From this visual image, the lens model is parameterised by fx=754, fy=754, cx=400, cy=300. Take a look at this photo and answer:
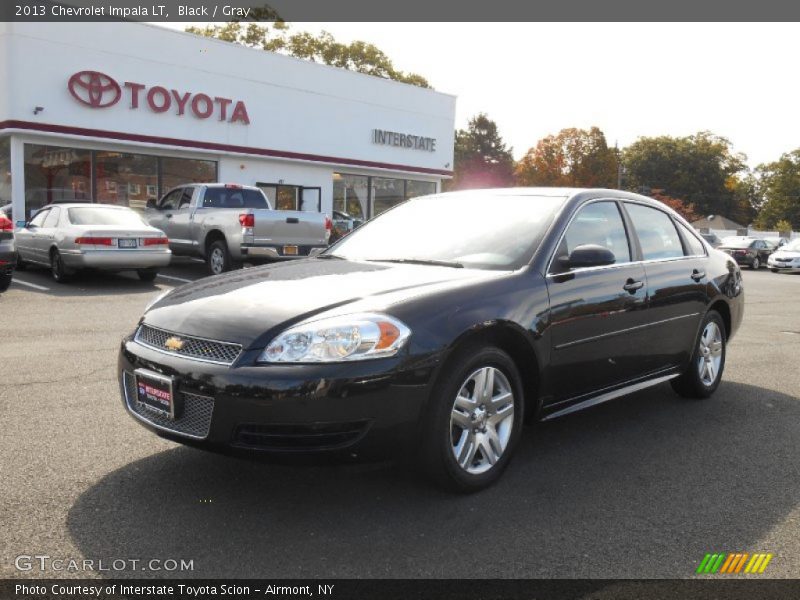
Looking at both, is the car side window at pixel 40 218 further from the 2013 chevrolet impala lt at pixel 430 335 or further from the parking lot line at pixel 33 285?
the 2013 chevrolet impala lt at pixel 430 335

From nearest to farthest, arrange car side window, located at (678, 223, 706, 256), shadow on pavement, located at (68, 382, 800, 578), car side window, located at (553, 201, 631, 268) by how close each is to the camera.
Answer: shadow on pavement, located at (68, 382, 800, 578)
car side window, located at (553, 201, 631, 268)
car side window, located at (678, 223, 706, 256)

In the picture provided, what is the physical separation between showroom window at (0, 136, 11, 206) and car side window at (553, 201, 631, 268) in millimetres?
17934

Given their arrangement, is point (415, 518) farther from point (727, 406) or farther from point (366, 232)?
point (727, 406)

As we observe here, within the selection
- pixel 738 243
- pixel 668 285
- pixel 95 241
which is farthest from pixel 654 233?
pixel 738 243

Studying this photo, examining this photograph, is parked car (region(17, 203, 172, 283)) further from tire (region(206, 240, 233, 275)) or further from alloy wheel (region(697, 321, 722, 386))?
alloy wheel (region(697, 321, 722, 386))

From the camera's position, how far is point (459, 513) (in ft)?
11.7

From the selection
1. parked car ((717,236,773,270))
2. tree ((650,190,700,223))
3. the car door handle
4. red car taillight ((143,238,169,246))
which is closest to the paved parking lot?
the car door handle

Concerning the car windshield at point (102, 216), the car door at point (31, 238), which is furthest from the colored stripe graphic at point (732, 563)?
the car door at point (31, 238)

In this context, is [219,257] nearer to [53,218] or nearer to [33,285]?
[53,218]

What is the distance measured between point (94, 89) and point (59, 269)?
8549 millimetres

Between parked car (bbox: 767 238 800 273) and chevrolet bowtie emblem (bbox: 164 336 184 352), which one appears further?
parked car (bbox: 767 238 800 273)

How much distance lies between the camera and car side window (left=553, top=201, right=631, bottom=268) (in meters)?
4.64

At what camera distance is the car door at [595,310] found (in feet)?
14.1

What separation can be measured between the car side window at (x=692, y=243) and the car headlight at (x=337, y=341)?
3348 millimetres
